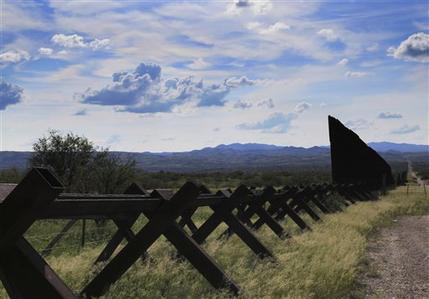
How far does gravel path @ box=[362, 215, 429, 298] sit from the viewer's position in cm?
861

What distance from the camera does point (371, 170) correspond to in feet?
121

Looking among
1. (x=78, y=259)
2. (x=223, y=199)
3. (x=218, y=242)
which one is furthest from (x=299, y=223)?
(x=78, y=259)

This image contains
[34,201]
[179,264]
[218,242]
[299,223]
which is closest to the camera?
[34,201]

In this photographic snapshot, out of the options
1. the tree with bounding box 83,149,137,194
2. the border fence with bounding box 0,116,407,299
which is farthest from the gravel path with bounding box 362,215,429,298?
the tree with bounding box 83,149,137,194

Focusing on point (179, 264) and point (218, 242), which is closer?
point (179, 264)

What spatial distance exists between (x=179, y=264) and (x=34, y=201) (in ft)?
14.4

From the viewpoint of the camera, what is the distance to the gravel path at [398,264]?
8.61 metres

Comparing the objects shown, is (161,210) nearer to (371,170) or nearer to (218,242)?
(218,242)

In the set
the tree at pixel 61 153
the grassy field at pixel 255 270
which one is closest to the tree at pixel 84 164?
the tree at pixel 61 153

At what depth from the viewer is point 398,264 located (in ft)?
36.5

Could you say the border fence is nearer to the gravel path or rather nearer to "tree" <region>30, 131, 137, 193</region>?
the gravel path

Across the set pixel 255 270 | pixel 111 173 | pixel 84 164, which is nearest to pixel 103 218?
pixel 255 270

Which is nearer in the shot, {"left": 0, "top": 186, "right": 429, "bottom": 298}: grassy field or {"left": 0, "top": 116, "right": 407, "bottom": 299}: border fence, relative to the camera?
{"left": 0, "top": 116, "right": 407, "bottom": 299}: border fence

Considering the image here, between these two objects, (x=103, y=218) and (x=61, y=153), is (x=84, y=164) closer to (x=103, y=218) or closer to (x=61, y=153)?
(x=61, y=153)
